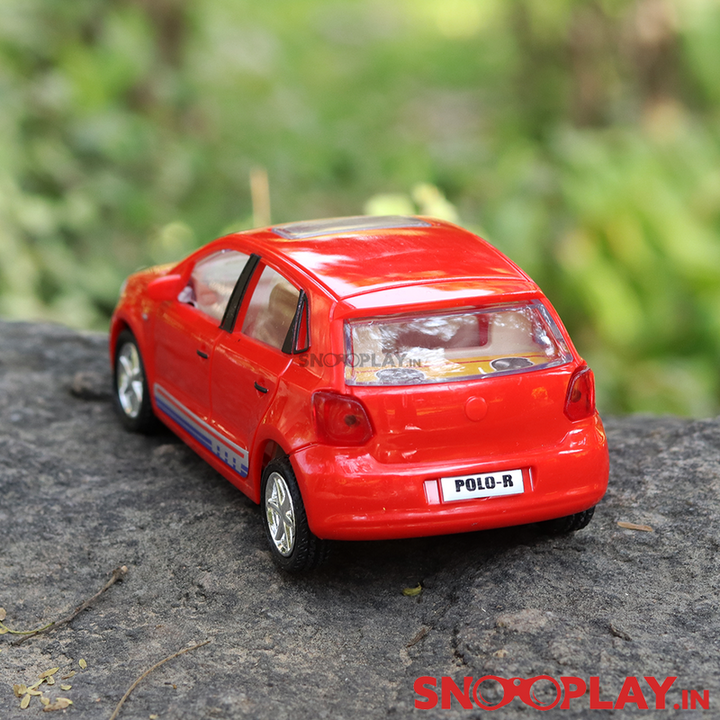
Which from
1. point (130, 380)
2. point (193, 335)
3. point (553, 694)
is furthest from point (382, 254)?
point (130, 380)

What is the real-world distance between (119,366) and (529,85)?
13569 millimetres

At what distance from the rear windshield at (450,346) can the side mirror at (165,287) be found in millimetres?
1827

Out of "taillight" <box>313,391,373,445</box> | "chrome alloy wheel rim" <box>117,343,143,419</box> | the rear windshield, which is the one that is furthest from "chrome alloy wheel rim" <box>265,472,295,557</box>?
"chrome alloy wheel rim" <box>117,343,143,419</box>

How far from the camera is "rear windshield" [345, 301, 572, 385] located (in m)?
4.15

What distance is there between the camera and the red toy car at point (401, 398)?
13.4ft

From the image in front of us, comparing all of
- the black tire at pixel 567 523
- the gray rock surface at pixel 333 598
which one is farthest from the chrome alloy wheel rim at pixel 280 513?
the black tire at pixel 567 523

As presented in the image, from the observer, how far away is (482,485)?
4148 millimetres

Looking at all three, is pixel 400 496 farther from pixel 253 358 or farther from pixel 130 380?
pixel 130 380

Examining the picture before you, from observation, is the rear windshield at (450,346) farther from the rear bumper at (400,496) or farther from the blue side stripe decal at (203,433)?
the blue side stripe decal at (203,433)

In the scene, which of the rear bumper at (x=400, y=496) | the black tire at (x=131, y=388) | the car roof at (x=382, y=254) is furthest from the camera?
the black tire at (x=131, y=388)

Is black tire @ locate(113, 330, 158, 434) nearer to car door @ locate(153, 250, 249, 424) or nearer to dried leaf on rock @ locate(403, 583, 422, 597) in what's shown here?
car door @ locate(153, 250, 249, 424)

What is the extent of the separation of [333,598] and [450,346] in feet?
4.29

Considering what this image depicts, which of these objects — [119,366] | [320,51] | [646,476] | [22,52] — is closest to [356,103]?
[320,51]

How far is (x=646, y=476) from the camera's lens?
5.35m
